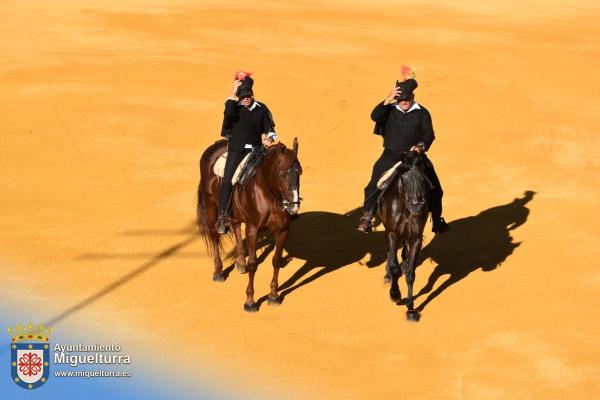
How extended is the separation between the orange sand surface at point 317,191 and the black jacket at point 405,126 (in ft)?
8.26

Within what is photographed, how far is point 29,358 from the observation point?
14.9 meters

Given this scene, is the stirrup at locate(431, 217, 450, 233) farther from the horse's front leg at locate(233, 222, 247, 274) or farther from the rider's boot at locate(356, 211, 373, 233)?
the horse's front leg at locate(233, 222, 247, 274)

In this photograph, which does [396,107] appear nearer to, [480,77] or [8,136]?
[8,136]

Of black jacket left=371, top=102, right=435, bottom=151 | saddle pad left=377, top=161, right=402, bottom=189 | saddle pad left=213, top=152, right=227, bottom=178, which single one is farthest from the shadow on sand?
black jacket left=371, top=102, right=435, bottom=151

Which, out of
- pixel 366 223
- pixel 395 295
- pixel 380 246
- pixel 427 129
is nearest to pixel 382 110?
pixel 427 129

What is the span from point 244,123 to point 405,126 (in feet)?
8.47

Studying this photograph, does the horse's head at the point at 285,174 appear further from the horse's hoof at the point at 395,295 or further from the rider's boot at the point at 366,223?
the horse's hoof at the point at 395,295

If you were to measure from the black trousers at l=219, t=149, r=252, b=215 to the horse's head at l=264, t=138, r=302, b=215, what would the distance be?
38.6 inches

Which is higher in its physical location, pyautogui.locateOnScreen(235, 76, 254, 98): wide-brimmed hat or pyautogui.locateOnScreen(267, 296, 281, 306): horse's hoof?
pyautogui.locateOnScreen(235, 76, 254, 98): wide-brimmed hat

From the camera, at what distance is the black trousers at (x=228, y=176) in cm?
1739

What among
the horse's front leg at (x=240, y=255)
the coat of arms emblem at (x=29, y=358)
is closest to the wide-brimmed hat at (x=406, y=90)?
the horse's front leg at (x=240, y=255)

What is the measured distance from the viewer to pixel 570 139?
27.3 m

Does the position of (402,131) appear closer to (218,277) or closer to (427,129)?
(427,129)

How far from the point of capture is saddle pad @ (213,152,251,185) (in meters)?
17.3
